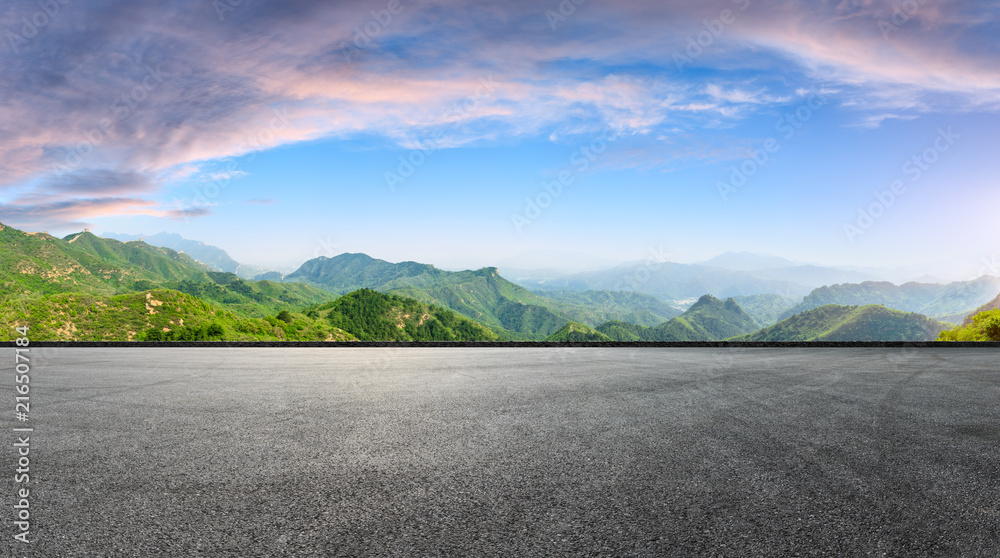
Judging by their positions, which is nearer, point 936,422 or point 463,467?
point 463,467

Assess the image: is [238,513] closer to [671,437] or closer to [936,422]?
[671,437]

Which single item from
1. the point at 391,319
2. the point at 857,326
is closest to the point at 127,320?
the point at 391,319

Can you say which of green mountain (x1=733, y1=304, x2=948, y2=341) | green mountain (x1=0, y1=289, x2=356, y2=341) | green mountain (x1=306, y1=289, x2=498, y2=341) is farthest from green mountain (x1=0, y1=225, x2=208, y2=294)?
green mountain (x1=733, y1=304, x2=948, y2=341)

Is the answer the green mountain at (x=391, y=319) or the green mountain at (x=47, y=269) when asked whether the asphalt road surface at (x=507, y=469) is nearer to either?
the green mountain at (x=391, y=319)

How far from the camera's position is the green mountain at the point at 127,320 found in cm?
6347

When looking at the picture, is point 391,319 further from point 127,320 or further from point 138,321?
point 127,320

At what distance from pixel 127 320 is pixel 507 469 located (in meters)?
80.6

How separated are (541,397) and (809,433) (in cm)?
395

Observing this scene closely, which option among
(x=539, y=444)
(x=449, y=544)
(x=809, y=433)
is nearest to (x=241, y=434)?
(x=539, y=444)

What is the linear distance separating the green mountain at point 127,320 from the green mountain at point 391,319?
122ft

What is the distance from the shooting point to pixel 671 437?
20.7 ft

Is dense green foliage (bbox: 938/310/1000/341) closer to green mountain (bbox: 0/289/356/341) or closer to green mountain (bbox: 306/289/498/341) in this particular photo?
green mountain (bbox: 0/289/356/341)

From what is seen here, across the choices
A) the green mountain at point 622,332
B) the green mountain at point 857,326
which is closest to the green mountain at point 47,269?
the green mountain at point 622,332

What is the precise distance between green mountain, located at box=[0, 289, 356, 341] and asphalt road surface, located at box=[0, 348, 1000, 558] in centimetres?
5642
